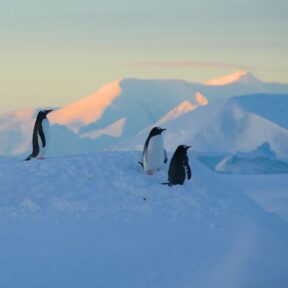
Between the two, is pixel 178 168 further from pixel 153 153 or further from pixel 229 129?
pixel 229 129

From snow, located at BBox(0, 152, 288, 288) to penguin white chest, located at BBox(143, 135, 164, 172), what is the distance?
22 cm

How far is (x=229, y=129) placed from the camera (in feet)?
411

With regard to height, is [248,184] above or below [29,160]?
below

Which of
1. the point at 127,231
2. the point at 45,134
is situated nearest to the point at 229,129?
the point at 45,134

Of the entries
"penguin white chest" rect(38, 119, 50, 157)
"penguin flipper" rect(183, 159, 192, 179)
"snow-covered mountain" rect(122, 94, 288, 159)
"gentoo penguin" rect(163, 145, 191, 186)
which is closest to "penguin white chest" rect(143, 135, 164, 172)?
"gentoo penguin" rect(163, 145, 191, 186)

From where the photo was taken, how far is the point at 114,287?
11.2 metres

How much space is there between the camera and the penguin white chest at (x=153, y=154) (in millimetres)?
14198

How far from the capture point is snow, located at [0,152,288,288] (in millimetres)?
11516

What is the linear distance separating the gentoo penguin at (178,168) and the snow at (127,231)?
0.19 meters

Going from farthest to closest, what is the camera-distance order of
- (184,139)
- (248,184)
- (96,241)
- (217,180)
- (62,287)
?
1. (184,139)
2. (248,184)
3. (217,180)
4. (96,241)
5. (62,287)

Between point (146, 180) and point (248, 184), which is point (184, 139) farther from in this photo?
point (146, 180)

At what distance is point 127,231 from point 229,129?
11378 centimetres

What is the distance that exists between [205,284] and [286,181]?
28.9m

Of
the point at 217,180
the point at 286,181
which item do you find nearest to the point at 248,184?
the point at 286,181
